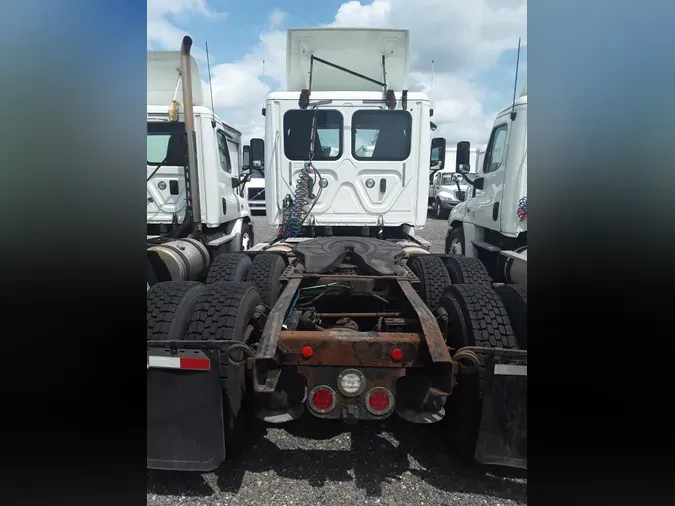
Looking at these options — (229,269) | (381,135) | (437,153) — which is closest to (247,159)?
(381,135)

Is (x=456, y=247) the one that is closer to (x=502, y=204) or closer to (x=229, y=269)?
(x=502, y=204)

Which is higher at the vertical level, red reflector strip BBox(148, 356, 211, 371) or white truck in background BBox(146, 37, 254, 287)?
white truck in background BBox(146, 37, 254, 287)

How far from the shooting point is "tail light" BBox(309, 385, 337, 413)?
6.73 ft

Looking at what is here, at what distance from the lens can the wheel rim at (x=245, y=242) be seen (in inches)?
286

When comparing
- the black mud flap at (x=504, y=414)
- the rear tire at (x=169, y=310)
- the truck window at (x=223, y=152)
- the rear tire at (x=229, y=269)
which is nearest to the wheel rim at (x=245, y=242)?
the truck window at (x=223, y=152)

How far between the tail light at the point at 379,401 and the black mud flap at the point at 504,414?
0.55 metres

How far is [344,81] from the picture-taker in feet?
18.0

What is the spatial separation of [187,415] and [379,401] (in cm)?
104

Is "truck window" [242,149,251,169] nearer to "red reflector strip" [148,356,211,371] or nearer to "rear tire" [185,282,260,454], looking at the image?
"rear tire" [185,282,260,454]

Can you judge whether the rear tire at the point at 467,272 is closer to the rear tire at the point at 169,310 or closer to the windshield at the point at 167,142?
the rear tire at the point at 169,310

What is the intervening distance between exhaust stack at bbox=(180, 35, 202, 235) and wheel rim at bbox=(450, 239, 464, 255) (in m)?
4.13

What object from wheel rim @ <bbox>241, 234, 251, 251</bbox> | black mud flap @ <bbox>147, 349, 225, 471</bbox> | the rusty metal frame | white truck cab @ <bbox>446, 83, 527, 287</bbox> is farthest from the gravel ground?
wheel rim @ <bbox>241, 234, 251, 251</bbox>
